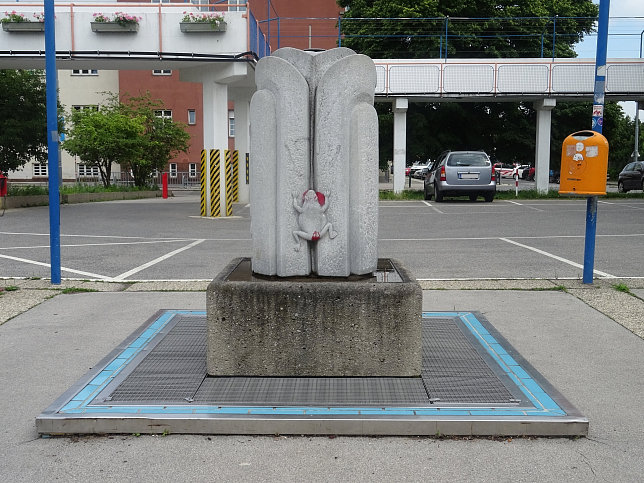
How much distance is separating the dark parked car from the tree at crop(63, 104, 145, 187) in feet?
76.4

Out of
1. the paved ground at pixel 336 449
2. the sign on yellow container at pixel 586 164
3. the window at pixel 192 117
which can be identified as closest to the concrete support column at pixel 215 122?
the sign on yellow container at pixel 586 164

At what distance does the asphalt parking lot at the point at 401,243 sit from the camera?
10.4 meters

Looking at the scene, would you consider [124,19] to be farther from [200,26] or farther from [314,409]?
[314,409]

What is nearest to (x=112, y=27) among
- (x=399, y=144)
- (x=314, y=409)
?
(x=399, y=144)

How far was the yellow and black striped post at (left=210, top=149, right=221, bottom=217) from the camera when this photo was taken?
21000 mm

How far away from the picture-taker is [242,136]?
27.5 m

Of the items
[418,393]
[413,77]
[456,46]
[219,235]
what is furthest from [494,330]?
[456,46]

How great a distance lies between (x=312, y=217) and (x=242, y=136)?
22617 mm

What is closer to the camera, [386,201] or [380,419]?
[380,419]

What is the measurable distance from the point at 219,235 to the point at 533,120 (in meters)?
23.6

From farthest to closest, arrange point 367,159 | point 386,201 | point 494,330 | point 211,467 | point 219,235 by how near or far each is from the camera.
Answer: point 386,201
point 219,235
point 494,330
point 367,159
point 211,467

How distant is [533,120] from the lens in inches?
1367

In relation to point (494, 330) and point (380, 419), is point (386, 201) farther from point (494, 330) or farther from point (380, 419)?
point (380, 419)

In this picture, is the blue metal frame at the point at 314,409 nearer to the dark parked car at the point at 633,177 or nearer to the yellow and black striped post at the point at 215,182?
the yellow and black striped post at the point at 215,182
